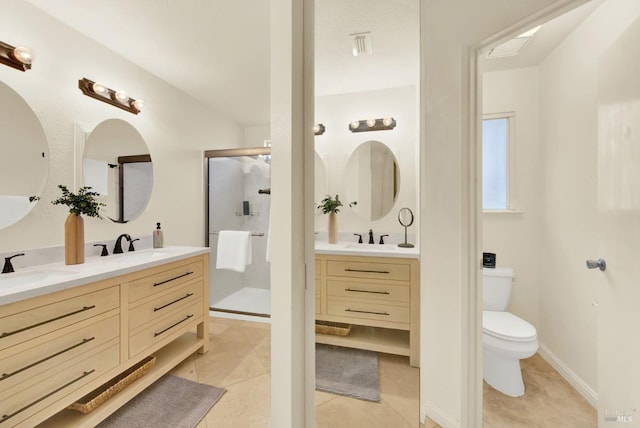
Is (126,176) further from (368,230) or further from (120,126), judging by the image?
(368,230)

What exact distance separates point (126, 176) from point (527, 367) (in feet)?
11.4

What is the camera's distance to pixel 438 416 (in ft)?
4.45

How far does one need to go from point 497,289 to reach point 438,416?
1085 mm

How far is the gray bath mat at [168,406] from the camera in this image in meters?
1.36

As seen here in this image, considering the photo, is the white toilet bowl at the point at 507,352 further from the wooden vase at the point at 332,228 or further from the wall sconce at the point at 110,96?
the wall sconce at the point at 110,96

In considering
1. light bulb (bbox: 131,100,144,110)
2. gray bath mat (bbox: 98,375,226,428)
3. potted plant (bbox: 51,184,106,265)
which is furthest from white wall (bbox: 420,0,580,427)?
light bulb (bbox: 131,100,144,110)

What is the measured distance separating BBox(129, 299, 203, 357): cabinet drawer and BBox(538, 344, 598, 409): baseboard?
2687 millimetres

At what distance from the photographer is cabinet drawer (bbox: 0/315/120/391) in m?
0.97

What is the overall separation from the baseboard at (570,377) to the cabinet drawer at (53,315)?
9.36 feet

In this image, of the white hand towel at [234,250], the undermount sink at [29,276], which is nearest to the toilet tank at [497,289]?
the white hand towel at [234,250]

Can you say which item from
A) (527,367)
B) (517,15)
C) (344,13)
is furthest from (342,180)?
(527,367)

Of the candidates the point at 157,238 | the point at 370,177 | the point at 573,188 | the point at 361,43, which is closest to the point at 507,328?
the point at 573,188

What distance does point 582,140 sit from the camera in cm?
163

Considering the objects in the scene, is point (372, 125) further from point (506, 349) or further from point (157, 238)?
point (157, 238)
